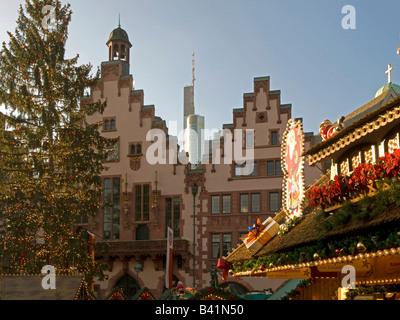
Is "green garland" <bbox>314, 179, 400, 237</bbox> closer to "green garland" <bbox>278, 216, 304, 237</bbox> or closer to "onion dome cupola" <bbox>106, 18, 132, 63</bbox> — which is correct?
"green garland" <bbox>278, 216, 304, 237</bbox>

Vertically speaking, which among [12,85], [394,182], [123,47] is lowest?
[394,182]

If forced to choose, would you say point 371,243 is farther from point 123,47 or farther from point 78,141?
point 123,47

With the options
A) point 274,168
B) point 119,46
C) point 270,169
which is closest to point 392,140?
point 274,168

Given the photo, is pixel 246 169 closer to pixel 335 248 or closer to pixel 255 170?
pixel 255 170

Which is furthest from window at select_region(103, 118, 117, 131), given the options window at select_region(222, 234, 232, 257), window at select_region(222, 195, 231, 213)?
window at select_region(222, 234, 232, 257)

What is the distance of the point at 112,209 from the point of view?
1743 inches

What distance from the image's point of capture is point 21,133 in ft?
98.7

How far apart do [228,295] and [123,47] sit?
3713 centimetres

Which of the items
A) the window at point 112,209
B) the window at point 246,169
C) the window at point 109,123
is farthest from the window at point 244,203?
the window at point 109,123

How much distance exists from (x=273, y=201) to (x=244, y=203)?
7.21ft

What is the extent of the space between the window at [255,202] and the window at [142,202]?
829 centimetres

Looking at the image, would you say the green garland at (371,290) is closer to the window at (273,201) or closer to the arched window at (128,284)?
the window at (273,201)
